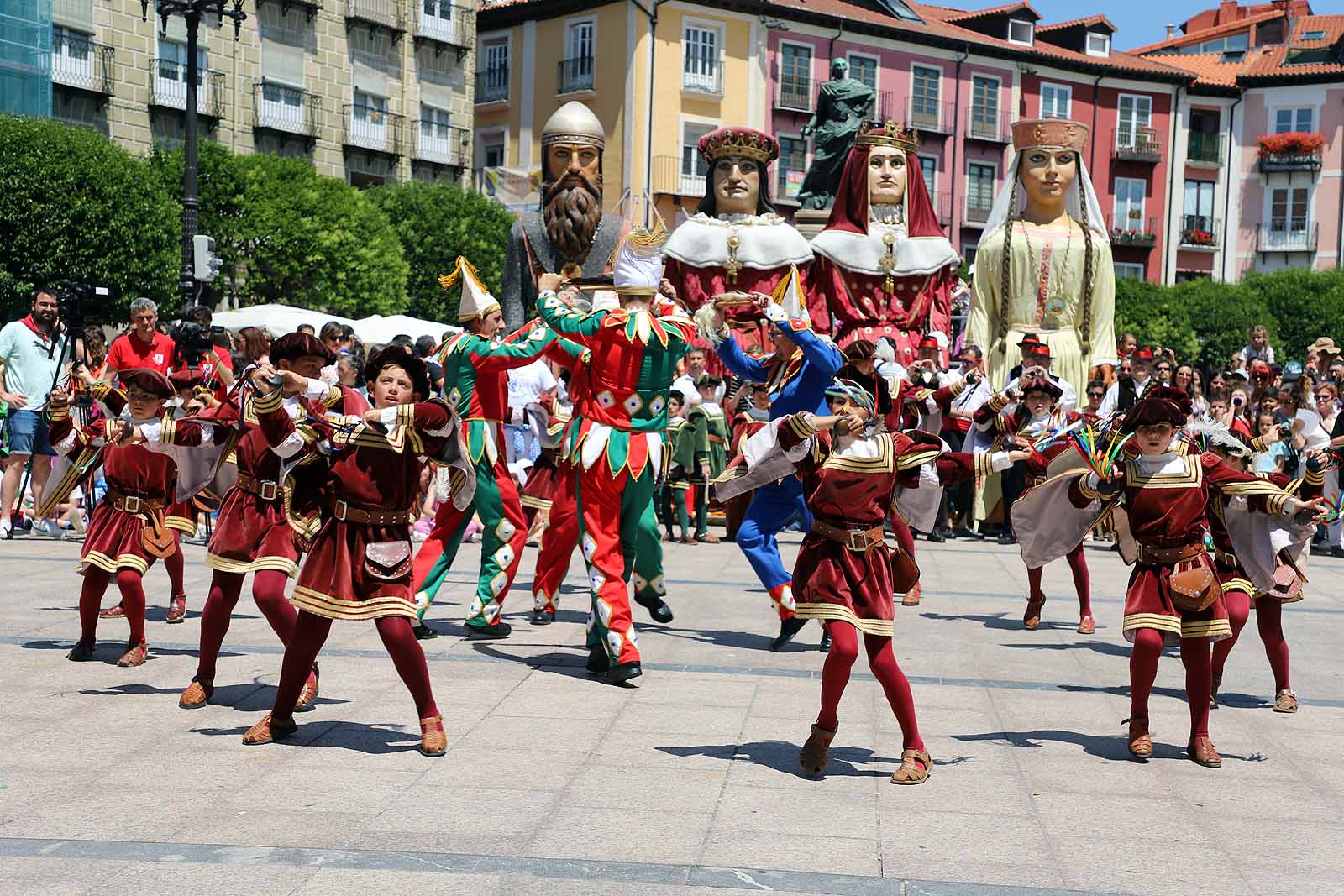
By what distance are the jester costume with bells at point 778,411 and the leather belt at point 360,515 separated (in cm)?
280

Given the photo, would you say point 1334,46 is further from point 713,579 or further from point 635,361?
point 635,361

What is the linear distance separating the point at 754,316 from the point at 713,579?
4115mm

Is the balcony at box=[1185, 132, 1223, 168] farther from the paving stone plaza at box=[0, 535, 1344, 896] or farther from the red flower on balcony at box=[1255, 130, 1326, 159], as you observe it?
the paving stone plaza at box=[0, 535, 1344, 896]

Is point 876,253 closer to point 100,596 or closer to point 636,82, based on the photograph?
point 100,596

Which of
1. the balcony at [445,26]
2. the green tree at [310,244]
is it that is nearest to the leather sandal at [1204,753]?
the green tree at [310,244]

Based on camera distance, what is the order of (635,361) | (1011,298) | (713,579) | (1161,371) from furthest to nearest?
1. (1011,298)
2. (1161,371)
3. (713,579)
4. (635,361)

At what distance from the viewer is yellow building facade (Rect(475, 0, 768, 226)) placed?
143ft

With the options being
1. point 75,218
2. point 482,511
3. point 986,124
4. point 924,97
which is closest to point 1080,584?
point 482,511

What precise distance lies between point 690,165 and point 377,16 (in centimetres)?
939

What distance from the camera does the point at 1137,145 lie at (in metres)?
52.2

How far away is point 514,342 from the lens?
324 inches

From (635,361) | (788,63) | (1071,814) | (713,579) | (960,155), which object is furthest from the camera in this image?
(960,155)

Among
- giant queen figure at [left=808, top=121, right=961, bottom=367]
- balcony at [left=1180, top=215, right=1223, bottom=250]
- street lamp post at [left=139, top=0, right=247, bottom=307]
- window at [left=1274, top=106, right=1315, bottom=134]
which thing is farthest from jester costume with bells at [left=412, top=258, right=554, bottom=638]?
window at [left=1274, top=106, right=1315, bottom=134]

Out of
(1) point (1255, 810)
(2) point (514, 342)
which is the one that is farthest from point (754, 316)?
(1) point (1255, 810)
